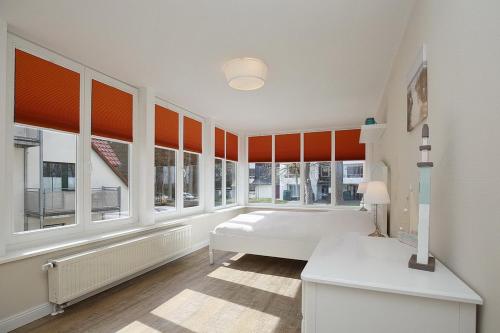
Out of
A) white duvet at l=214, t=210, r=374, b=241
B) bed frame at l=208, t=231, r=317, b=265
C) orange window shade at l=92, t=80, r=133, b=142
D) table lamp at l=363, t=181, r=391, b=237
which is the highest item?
orange window shade at l=92, t=80, r=133, b=142

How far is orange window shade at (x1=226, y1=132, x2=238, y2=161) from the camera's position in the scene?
21.4 feet

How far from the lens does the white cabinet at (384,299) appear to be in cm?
96

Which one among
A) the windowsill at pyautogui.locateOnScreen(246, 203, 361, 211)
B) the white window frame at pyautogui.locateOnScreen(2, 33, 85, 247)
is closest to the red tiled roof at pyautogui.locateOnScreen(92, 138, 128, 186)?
the white window frame at pyautogui.locateOnScreen(2, 33, 85, 247)

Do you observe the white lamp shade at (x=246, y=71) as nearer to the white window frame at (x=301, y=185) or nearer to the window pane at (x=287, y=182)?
the white window frame at (x=301, y=185)

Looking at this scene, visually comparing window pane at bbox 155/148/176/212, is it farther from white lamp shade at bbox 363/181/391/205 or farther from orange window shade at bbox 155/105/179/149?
white lamp shade at bbox 363/181/391/205

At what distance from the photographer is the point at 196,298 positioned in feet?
9.30

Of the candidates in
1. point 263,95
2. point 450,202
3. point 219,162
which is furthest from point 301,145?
point 450,202

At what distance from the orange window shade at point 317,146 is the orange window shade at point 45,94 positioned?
4.96 m

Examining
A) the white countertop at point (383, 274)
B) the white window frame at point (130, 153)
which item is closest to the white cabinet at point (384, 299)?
the white countertop at point (383, 274)

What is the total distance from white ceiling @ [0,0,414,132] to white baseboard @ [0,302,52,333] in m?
2.50

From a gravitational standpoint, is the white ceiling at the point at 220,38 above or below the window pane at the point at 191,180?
above

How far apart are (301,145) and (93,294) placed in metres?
5.20

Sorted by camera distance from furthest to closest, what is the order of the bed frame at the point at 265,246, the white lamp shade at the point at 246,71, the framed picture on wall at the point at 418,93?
1. the bed frame at the point at 265,246
2. the white lamp shade at the point at 246,71
3. the framed picture on wall at the point at 418,93

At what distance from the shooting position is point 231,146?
22.0ft
